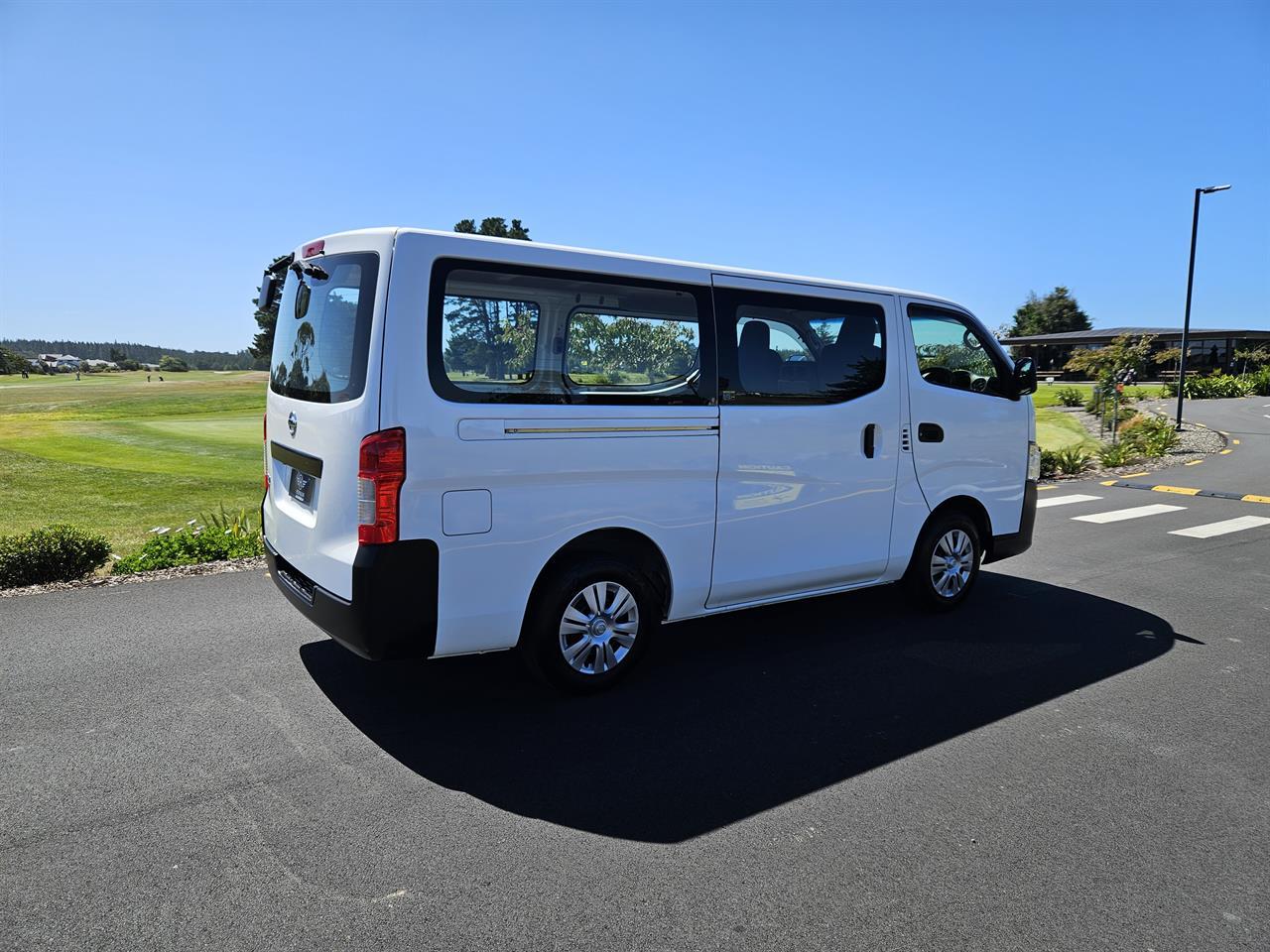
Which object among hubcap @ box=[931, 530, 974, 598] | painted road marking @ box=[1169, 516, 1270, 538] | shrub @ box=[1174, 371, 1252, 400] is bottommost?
painted road marking @ box=[1169, 516, 1270, 538]

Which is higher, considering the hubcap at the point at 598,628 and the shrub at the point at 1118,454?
the shrub at the point at 1118,454

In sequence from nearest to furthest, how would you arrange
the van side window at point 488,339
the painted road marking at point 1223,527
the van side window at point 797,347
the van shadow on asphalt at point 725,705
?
the van shadow on asphalt at point 725,705, the van side window at point 488,339, the van side window at point 797,347, the painted road marking at point 1223,527

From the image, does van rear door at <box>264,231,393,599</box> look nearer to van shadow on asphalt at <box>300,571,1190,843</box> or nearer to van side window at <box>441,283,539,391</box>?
van side window at <box>441,283,539,391</box>

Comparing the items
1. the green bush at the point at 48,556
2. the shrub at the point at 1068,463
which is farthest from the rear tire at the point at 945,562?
the shrub at the point at 1068,463

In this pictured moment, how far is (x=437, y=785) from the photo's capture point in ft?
10.9

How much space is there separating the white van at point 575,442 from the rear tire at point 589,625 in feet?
0.04

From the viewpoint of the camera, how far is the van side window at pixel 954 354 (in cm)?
533

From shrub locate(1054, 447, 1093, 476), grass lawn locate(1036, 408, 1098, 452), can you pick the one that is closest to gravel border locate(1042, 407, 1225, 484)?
shrub locate(1054, 447, 1093, 476)

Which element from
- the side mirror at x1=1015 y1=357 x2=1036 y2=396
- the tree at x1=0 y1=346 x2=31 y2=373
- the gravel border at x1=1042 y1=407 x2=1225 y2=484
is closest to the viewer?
the side mirror at x1=1015 y1=357 x2=1036 y2=396

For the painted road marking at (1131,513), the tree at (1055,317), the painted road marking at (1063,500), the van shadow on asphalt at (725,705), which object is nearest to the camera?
the van shadow on asphalt at (725,705)

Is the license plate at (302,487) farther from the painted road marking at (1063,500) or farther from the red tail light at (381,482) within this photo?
the painted road marking at (1063,500)

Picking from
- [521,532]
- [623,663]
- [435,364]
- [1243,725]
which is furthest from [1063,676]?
[435,364]

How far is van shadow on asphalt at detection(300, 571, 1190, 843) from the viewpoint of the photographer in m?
3.32

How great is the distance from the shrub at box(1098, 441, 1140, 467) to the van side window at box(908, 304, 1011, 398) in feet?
39.8
